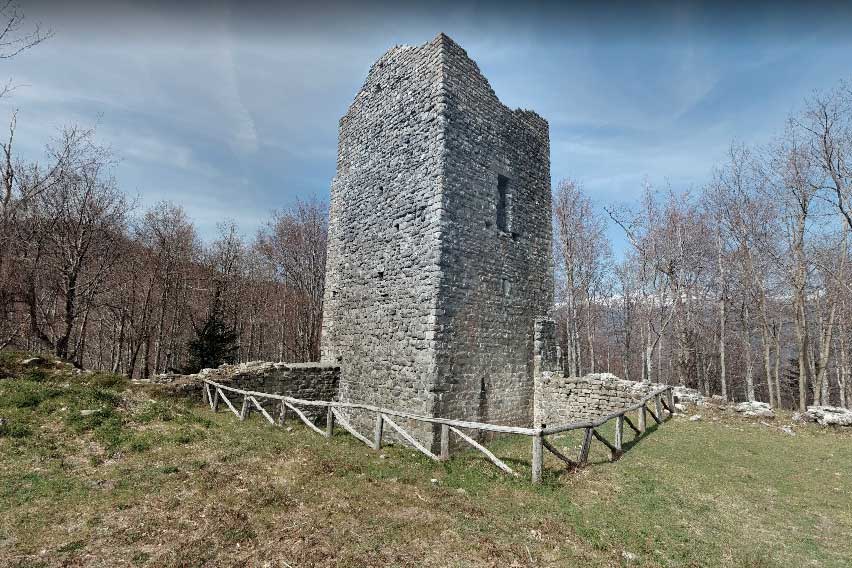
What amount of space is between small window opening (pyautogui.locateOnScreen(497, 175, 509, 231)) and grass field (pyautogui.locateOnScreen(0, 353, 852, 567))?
6.30 meters

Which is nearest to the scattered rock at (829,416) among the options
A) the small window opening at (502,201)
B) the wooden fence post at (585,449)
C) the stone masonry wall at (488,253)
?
the stone masonry wall at (488,253)

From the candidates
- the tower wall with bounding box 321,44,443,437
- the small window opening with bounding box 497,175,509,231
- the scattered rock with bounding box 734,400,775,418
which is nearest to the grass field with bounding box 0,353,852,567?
the tower wall with bounding box 321,44,443,437

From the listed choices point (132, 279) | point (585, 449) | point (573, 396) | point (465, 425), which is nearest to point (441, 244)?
point (465, 425)

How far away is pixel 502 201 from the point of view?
11.9 m

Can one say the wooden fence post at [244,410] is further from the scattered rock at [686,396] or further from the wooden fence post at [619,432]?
the scattered rock at [686,396]

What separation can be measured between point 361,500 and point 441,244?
589 cm

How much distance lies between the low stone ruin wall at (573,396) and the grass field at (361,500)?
2339 millimetres

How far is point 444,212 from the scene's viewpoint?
32.4 feet

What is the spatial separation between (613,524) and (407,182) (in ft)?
28.9

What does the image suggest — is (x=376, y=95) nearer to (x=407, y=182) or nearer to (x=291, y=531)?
(x=407, y=182)

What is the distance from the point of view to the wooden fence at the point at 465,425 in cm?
696

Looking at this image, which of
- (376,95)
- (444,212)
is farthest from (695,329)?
(376,95)

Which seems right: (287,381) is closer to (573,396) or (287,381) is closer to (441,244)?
(441,244)

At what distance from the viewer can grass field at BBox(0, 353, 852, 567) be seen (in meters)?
4.60
